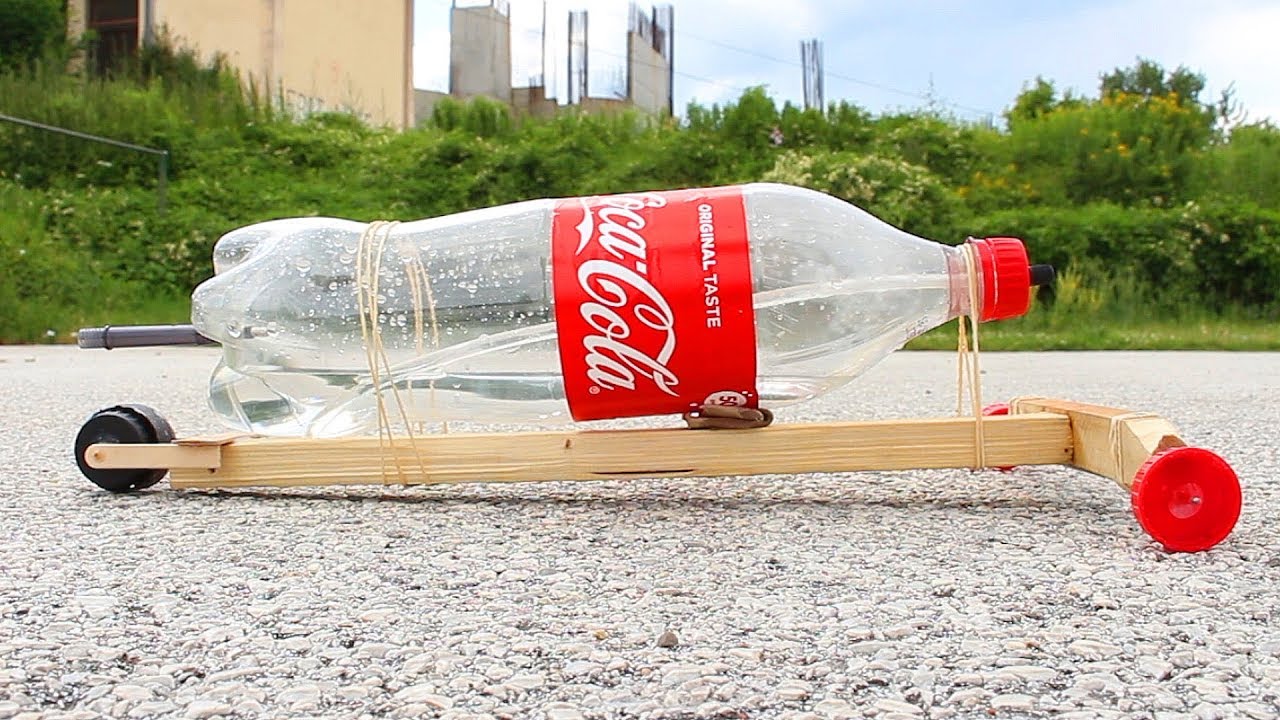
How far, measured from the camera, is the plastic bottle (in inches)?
82.9

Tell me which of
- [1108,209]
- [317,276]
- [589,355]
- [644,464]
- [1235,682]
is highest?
[1108,209]

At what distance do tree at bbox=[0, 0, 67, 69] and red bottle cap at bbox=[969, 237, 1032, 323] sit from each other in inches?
773

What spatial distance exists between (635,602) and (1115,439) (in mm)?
994

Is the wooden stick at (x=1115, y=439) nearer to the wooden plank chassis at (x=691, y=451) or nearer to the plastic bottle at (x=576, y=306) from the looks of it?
the wooden plank chassis at (x=691, y=451)

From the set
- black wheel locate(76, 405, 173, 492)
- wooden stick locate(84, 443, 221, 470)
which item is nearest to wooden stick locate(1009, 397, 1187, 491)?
wooden stick locate(84, 443, 221, 470)

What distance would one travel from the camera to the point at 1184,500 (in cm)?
192

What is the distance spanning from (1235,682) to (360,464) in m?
1.62

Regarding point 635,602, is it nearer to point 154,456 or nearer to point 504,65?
point 154,456

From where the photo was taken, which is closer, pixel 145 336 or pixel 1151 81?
pixel 145 336

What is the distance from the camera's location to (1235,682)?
4.42 ft

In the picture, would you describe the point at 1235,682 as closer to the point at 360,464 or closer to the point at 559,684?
the point at 559,684

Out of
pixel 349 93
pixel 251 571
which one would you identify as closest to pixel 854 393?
pixel 251 571

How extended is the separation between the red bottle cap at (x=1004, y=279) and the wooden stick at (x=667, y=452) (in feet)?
0.72

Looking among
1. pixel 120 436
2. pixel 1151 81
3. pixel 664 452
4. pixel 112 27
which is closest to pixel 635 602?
pixel 664 452
